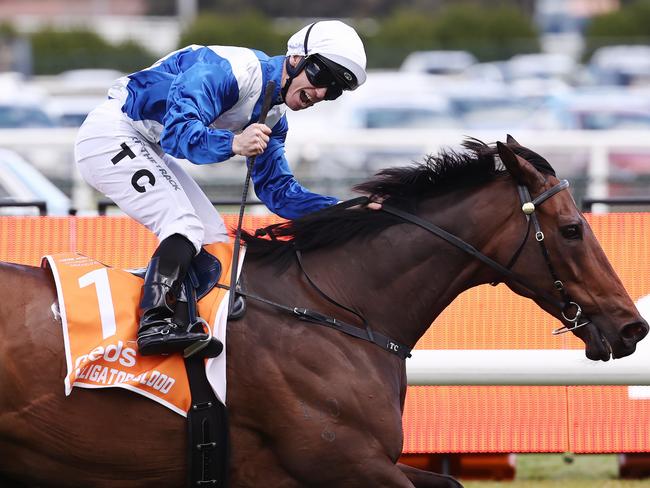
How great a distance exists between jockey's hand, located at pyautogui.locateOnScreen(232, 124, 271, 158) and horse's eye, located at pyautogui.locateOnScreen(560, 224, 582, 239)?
1072 millimetres

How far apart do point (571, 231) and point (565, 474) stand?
264cm

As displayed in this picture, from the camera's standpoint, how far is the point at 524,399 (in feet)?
19.6

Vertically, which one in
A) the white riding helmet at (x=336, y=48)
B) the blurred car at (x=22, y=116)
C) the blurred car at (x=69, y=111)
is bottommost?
the white riding helmet at (x=336, y=48)

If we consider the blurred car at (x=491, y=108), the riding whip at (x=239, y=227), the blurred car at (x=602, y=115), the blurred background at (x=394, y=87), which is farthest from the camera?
the blurred car at (x=491, y=108)

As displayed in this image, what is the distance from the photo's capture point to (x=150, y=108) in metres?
4.28

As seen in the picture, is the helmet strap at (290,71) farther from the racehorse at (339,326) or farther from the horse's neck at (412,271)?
the horse's neck at (412,271)

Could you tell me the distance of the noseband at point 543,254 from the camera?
4137mm

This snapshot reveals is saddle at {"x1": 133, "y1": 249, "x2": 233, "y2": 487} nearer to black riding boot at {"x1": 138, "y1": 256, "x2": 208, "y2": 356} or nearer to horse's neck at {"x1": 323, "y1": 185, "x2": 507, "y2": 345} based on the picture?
black riding boot at {"x1": 138, "y1": 256, "x2": 208, "y2": 356}

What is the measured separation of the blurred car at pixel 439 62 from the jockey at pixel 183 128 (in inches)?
1236

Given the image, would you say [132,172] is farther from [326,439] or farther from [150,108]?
[326,439]

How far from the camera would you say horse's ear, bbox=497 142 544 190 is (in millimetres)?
4125

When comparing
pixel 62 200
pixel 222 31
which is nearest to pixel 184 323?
pixel 62 200

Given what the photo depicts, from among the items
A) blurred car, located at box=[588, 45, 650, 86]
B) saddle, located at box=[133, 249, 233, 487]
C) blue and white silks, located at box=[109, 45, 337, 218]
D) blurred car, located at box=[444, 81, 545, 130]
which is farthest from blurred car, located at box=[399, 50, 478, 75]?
saddle, located at box=[133, 249, 233, 487]

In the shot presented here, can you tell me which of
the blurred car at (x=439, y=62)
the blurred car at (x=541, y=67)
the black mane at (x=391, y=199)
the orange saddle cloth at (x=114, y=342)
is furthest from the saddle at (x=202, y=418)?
the blurred car at (x=439, y=62)
